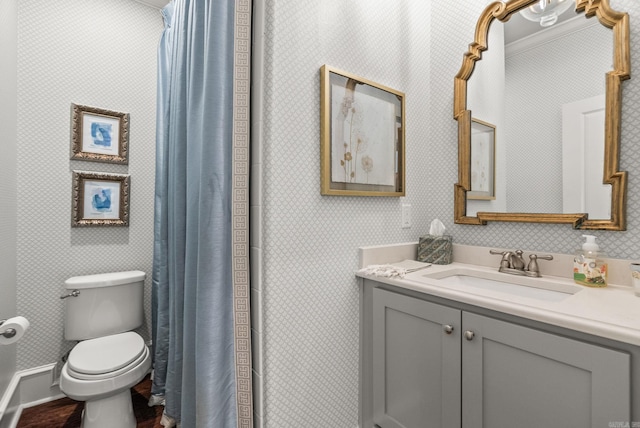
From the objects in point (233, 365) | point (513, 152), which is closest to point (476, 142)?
point (513, 152)

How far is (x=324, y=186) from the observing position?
127 centimetres

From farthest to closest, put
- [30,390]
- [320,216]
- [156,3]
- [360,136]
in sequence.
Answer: [156,3] → [30,390] → [360,136] → [320,216]

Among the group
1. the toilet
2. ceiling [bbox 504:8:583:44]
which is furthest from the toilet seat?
ceiling [bbox 504:8:583:44]

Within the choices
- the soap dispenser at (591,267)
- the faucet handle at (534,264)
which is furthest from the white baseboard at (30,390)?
the soap dispenser at (591,267)

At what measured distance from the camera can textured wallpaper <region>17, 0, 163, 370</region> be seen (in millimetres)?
1771

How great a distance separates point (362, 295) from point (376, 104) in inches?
35.4

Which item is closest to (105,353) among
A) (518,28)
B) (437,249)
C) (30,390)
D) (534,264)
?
(30,390)

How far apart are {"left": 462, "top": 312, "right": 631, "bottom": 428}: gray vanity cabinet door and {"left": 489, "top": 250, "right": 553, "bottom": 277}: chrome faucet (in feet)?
1.55

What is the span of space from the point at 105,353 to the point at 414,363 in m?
1.50

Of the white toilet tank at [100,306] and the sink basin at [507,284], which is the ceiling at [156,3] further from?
the sink basin at [507,284]

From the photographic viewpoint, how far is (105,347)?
162cm

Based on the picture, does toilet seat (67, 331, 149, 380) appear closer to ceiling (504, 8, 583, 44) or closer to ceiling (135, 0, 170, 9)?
ceiling (135, 0, 170, 9)

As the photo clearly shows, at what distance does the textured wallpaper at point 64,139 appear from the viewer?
1.77 m

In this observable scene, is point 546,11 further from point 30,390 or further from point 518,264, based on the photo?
point 30,390
